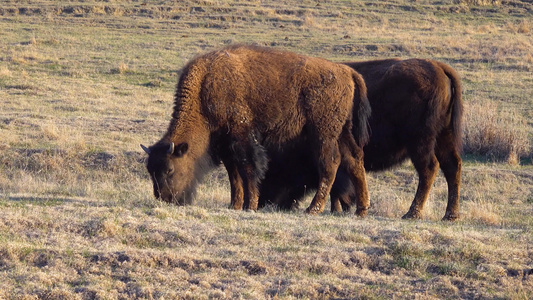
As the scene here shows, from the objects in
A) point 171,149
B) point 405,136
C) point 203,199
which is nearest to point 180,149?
point 171,149

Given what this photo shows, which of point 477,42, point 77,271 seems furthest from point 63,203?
point 477,42

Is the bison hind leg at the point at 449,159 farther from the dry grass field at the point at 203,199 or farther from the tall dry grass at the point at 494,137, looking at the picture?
the tall dry grass at the point at 494,137

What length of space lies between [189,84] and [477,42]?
20.4 m

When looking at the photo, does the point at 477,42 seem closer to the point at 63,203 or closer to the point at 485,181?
the point at 485,181

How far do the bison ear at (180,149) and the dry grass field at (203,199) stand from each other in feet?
2.28

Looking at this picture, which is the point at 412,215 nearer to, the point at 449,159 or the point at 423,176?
the point at 423,176

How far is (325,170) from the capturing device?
966 cm

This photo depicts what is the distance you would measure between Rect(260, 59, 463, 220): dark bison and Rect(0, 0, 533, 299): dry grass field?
1.91 ft

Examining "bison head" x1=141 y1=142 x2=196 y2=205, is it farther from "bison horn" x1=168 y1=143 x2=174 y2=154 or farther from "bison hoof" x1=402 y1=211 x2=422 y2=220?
"bison hoof" x1=402 y1=211 x2=422 y2=220

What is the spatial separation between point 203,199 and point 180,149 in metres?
1.69

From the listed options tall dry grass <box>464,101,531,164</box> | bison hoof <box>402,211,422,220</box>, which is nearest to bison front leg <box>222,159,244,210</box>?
bison hoof <box>402,211,422,220</box>

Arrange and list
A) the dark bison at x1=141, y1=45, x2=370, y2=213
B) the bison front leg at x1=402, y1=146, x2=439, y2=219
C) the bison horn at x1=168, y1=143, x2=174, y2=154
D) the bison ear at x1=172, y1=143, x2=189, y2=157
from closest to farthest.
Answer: the bison horn at x1=168, y1=143, x2=174, y2=154
the bison ear at x1=172, y1=143, x2=189, y2=157
the dark bison at x1=141, y1=45, x2=370, y2=213
the bison front leg at x1=402, y1=146, x2=439, y2=219

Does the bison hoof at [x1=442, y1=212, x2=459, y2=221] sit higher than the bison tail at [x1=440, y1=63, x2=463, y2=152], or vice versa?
the bison tail at [x1=440, y1=63, x2=463, y2=152]

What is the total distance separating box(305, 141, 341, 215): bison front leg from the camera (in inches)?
378
